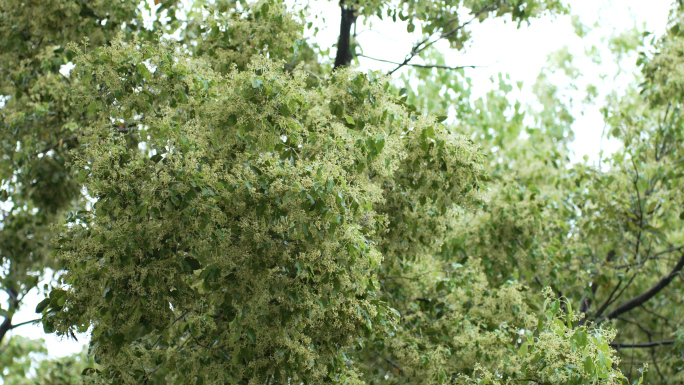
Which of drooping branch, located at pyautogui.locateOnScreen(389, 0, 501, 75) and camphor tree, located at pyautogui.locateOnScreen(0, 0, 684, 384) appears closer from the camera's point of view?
camphor tree, located at pyautogui.locateOnScreen(0, 0, 684, 384)

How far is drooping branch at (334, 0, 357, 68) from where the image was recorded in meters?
6.54

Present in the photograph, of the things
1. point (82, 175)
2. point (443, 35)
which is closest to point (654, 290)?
point (443, 35)

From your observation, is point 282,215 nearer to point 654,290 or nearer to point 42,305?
point 42,305

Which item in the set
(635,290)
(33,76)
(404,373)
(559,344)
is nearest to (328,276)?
(559,344)

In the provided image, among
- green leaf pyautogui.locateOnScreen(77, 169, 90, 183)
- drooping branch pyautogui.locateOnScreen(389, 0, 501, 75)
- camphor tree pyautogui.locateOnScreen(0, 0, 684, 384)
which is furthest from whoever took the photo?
drooping branch pyautogui.locateOnScreen(389, 0, 501, 75)


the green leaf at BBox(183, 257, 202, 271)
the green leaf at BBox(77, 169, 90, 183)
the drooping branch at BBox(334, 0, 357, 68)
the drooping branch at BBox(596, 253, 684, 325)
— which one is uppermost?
the drooping branch at BBox(334, 0, 357, 68)

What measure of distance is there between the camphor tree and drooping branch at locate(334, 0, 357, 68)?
0.07 feet

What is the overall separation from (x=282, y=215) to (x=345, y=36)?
11.5 ft

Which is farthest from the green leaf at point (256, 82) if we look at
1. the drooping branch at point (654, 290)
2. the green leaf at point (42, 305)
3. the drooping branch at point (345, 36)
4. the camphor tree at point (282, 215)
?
the drooping branch at point (654, 290)

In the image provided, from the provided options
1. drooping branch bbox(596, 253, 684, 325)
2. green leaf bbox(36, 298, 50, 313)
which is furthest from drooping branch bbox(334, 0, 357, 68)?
drooping branch bbox(596, 253, 684, 325)

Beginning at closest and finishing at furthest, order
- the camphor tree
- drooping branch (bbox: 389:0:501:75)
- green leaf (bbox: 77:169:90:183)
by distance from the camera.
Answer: the camphor tree → green leaf (bbox: 77:169:90:183) → drooping branch (bbox: 389:0:501:75)

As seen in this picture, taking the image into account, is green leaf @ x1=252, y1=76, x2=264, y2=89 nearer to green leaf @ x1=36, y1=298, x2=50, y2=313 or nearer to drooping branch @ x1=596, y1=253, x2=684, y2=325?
green leaf @ x1=36, y1=298, x2=50, y2=313

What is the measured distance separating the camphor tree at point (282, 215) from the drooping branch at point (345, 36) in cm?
2

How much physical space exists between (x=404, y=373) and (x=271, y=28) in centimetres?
312
